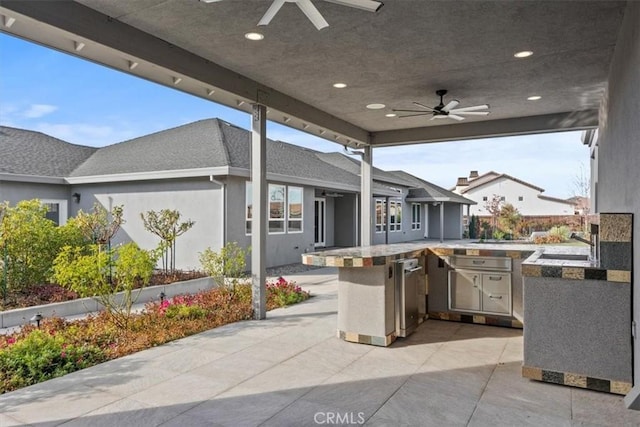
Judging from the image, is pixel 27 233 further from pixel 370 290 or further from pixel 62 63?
pixel 62 63

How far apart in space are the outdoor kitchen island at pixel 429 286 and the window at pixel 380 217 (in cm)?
1296

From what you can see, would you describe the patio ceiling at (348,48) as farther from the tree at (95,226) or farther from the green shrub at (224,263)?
the tree at (95,226)

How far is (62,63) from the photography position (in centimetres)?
1822

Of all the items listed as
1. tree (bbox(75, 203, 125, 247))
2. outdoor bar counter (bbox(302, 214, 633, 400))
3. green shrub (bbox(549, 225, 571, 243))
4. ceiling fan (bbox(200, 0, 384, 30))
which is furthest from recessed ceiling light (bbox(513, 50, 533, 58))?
green shrub (bbox(549, 225, 571, 243))

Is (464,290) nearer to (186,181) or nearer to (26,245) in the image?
(26,245)

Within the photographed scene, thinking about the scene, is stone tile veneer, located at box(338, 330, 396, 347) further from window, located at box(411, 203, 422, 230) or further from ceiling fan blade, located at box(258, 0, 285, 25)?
window, located at box(411, 203, 422, 230)

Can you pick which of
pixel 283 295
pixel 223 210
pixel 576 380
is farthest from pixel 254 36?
pixel 223 210

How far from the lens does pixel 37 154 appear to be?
13.1 metres

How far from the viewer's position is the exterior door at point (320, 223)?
16.6 m

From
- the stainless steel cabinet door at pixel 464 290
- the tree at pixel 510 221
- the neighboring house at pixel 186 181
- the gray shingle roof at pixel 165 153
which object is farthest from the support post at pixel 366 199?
the tree at pixel 510 221

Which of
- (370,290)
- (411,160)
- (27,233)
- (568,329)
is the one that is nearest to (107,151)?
(27,233)

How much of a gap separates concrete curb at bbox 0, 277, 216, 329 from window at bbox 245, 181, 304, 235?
3.98 meters

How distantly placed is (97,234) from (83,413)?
6.51 meters

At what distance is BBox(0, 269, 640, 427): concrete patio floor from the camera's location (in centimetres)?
307
